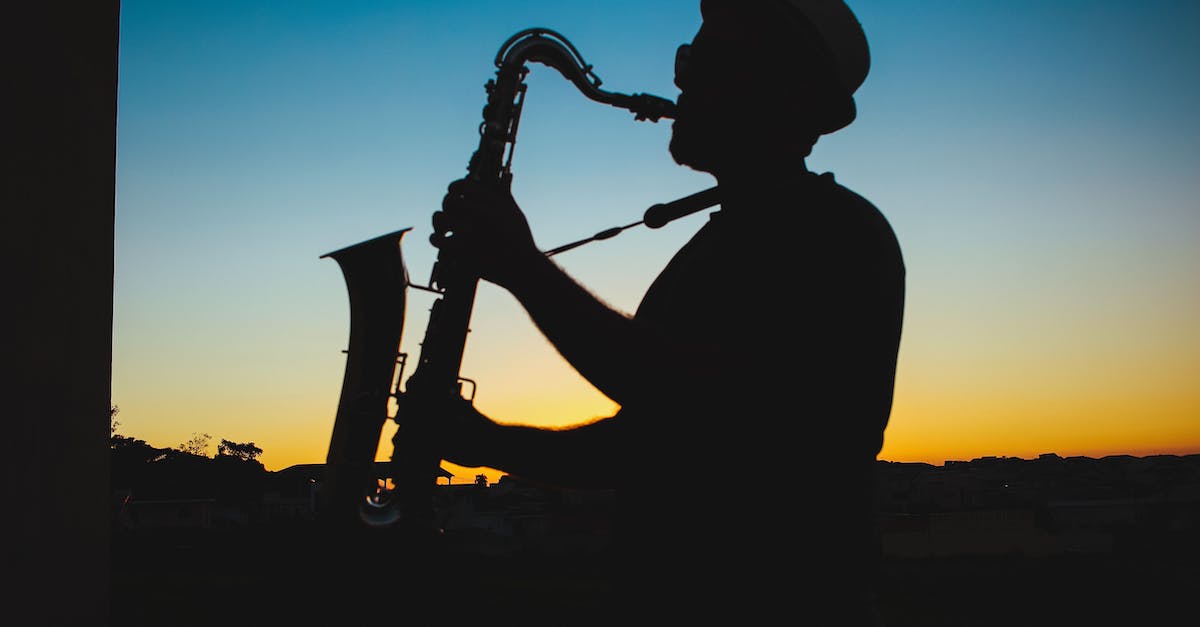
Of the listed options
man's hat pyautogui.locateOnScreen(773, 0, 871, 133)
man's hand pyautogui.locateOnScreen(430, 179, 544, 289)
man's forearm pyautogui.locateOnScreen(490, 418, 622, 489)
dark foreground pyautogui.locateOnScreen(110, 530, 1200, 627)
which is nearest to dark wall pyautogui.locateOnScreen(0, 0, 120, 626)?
man's forearm pyautogui.locateOnScreen(490, 418, 622, 489)

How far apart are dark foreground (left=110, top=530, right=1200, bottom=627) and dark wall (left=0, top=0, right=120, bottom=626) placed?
12.9m

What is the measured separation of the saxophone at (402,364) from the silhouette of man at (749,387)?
0.40 metres

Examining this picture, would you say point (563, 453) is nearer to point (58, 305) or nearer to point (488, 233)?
point (488, 233)

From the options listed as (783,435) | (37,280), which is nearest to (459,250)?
(783,435)

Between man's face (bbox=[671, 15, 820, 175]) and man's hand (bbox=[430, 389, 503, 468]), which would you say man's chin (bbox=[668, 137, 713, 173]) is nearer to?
man's face (bbox=[671, 15, 820, 175])

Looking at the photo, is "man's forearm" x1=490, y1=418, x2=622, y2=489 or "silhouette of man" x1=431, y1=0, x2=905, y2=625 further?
"man's forearm" x1=490, y1=418, x2=622, y2=489

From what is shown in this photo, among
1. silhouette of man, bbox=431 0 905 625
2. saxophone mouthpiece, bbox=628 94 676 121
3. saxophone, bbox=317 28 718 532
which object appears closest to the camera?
silhouette of man, bbox=431 0 905 625

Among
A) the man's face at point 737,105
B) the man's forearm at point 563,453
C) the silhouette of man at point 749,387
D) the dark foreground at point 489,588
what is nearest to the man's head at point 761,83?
the man's face at point 737,105

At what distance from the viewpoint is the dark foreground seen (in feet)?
59.1

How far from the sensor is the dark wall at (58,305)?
10.7 feet

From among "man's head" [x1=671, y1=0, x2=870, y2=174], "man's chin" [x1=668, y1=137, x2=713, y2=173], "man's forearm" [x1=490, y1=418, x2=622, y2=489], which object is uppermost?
"man's head" [x1=671, y1=0, x2=870, y2=174]

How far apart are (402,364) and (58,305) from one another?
157 centimetres

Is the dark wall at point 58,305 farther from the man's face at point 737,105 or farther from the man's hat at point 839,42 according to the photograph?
the man's hat at point 839,42

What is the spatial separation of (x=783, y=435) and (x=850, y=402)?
15 cm
